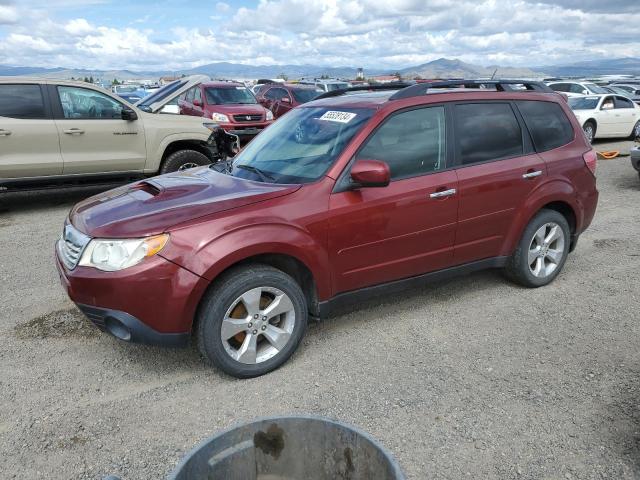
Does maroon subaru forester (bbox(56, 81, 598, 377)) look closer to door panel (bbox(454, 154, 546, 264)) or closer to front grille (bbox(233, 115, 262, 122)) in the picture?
door panel (bbox(454, 154, 546, 264))

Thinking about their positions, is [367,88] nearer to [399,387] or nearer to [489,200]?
[489,200]

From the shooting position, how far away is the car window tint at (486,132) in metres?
4.24

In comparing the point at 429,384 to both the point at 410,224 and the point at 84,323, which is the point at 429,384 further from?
the point at 84,323

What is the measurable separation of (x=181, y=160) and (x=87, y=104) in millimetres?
1543

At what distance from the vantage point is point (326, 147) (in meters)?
3.88

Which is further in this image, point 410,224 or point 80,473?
point 410,224

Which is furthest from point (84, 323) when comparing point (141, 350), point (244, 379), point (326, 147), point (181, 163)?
point (181, 163)

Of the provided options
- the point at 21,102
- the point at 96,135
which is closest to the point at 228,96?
the point at 96,135

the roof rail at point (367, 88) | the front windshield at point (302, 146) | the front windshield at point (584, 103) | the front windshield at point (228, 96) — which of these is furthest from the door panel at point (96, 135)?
the front windshield at point (584, 103)

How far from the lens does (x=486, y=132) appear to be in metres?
4.38

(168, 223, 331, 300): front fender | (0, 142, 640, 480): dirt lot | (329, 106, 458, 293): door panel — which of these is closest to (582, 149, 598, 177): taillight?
(0, 142, 640, 480): dirt lot

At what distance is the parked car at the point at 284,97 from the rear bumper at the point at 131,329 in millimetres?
14713

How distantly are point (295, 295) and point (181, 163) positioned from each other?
18.9 feet

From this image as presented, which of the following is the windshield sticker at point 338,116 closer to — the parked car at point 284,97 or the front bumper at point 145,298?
the front bumper at point 145,298
